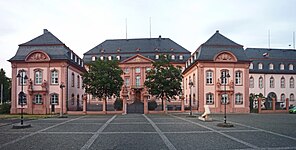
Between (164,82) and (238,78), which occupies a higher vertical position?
(238,78)

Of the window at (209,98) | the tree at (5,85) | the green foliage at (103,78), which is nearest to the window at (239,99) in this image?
the window at (209,98)

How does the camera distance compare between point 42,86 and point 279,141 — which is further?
point 42,86

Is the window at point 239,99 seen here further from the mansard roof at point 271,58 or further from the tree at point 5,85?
the tree at point 5,85

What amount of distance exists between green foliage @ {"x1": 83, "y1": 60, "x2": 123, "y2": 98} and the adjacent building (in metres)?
3.61

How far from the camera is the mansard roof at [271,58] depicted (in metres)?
60.8

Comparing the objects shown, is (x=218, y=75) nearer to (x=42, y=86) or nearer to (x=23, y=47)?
(x=42, y=86)

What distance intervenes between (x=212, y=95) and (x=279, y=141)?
3098cm

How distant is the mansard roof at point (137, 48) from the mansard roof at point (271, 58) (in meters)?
14.8

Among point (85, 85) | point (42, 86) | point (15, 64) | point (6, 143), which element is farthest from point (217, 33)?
point (6, 143)

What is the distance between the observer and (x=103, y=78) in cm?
4084

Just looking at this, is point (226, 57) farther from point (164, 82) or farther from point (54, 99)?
point (54, 99)

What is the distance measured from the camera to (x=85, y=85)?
42844mm

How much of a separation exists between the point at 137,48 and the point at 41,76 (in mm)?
32528

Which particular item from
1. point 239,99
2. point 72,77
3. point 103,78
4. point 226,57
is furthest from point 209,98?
point 72,77
